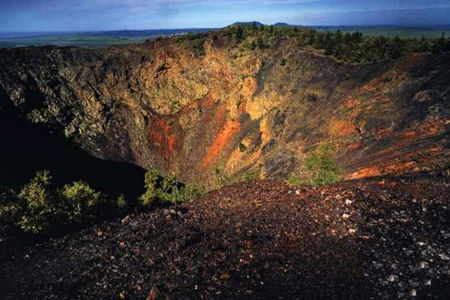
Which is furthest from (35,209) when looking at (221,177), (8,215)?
(221,177)

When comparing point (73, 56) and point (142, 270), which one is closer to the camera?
point (142, 270)

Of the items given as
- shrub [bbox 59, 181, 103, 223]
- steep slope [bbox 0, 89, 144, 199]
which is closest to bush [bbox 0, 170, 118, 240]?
shrub [bbox 59, 181, 103, 223]

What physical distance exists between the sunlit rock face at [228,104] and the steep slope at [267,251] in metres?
11.9

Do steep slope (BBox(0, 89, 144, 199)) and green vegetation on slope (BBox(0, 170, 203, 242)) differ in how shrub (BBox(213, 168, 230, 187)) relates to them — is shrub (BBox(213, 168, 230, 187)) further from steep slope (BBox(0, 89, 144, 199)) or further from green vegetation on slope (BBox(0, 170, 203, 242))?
green vegetation on slope (BBox(0, 170, 203, 242))

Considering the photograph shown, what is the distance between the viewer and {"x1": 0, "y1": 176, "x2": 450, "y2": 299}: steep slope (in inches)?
524

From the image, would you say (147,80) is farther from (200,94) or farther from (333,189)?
(333,189)

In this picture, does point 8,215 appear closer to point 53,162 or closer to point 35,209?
point 35,209

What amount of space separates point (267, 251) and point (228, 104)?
67.3 metres

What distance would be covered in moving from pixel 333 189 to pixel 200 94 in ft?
229

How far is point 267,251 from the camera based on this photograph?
50.1ft

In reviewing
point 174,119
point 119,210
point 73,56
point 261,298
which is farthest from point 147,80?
point 261,298

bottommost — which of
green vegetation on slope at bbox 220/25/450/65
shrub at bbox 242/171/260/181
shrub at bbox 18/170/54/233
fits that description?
shrub at bbox 242/171/260/181

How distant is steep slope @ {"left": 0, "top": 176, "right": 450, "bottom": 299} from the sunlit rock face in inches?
467

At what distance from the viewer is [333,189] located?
20.2 m
